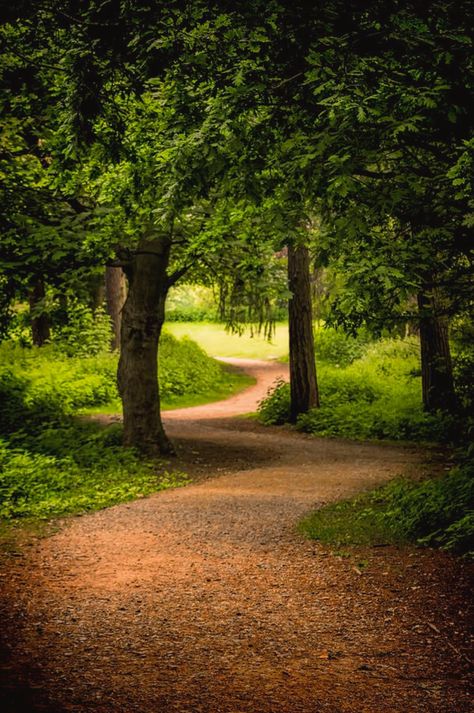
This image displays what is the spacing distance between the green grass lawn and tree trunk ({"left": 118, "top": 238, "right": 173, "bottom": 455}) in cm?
2221

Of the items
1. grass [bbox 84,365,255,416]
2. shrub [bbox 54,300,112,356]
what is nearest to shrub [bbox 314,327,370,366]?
grass [bbox 84,365,255,416]

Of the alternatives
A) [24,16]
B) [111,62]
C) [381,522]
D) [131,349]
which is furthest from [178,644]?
[131,349]

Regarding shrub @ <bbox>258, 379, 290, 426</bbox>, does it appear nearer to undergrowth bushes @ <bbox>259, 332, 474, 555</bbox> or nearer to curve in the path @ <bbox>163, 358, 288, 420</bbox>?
undergrowth bushes @ <bbox>259, 332, 474, 555</bbox>

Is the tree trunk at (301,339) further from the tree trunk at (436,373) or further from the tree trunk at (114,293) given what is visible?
the tree trunk at (114,293)

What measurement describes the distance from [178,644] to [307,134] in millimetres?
3920

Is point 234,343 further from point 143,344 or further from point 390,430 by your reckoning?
point 143,344

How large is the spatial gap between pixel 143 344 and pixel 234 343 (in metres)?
29.6

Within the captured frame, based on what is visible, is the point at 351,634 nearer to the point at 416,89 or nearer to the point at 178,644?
the point at 178,644

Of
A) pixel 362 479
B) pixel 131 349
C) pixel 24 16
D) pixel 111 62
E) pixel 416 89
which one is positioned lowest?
pixel 362 479

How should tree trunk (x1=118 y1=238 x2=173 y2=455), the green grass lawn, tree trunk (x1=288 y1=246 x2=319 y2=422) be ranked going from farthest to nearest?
the green grass lawn → tree trunk (x1=288 y1=246 x2=319 y2=422) → tree trunk (x1=118 y1=238 x2=173 y2=455)

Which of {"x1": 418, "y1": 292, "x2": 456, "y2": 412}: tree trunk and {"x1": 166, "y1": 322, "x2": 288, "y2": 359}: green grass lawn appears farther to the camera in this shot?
{"x1": 166, "y1": 322, "x2": 288, "y2": 359}: green grass lawn

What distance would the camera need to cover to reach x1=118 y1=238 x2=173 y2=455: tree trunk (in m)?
12.2

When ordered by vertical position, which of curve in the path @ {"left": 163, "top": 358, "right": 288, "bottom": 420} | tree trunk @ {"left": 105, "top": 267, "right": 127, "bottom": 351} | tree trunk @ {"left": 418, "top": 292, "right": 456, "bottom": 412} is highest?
tree trunk @ {"left": 105, "top": 267, "right": 127, "bottom": 351}

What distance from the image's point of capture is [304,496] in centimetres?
938
